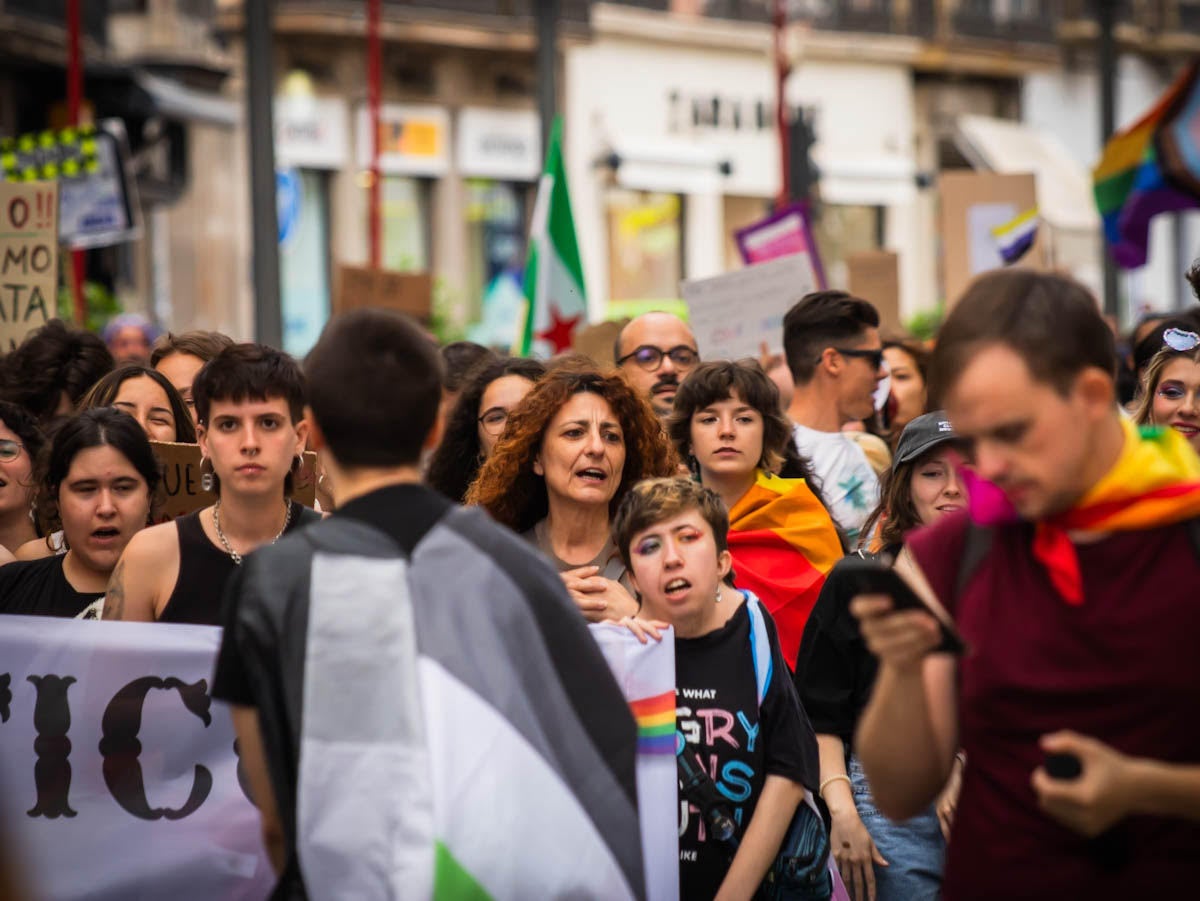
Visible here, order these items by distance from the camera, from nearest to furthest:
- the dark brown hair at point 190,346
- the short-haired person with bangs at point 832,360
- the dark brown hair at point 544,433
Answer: the dark brown hair at point 544,433
the dark brown hair at point 190,346
the short-haired person with bangs at point 832,360

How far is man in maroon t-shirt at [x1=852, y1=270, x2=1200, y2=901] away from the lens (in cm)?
284

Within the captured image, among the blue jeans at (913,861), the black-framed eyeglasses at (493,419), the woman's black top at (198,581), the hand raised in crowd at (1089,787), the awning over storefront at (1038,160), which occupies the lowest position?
the blue jeans at (913,861)

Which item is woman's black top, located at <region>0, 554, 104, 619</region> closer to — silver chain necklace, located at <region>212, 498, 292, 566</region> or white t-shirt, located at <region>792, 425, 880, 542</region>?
silver chain necklace, located at <region>212, 498, 292, 566</region>

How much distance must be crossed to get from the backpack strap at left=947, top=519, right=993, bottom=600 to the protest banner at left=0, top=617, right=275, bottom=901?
Result: 187 centimetres

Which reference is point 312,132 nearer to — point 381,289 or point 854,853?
point 381,289

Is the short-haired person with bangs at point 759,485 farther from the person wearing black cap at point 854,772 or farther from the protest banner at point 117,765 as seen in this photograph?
the protest banner at point 117,765

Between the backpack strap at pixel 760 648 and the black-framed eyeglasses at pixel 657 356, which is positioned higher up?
the black-framed eyeglasses at pixel 657 356

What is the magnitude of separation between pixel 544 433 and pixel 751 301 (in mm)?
4529

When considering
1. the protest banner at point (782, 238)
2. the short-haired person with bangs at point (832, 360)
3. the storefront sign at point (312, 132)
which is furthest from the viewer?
the storefront sign at point (312, 132)

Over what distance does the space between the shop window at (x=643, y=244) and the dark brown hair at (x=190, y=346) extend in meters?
25.1

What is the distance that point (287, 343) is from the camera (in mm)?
29062

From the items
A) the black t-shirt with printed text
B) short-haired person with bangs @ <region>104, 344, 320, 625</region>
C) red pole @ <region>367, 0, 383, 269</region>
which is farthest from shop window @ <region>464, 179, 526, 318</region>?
the black t-shirt with printed text

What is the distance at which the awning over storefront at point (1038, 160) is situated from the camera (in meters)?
33.6

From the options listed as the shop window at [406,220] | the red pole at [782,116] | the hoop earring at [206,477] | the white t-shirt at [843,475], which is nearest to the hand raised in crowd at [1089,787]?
the hoop earring at [206,477]
